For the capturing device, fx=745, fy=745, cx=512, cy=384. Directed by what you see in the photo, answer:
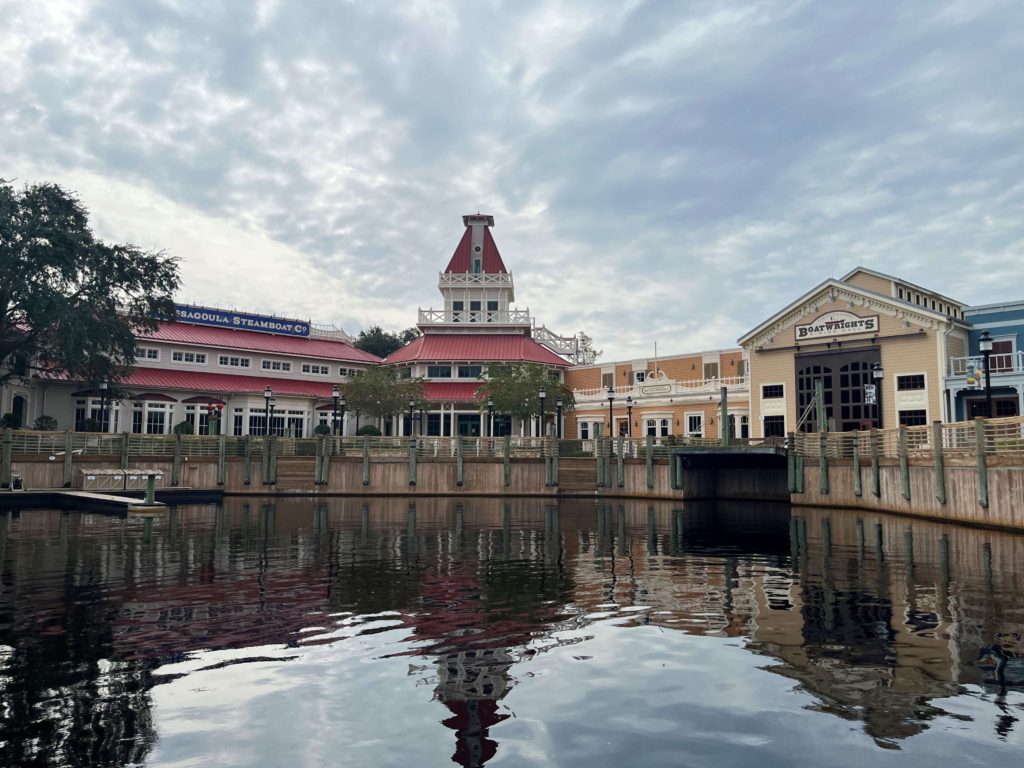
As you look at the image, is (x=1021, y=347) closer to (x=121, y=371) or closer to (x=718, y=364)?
(x=718, y=364)

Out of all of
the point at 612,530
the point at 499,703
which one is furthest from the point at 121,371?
the point at 499,703

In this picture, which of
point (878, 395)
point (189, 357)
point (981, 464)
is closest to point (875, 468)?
point (981, 464)

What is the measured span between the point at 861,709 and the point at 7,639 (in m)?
11.3

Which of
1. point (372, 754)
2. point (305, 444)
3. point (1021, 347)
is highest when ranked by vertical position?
point (1021, 347)

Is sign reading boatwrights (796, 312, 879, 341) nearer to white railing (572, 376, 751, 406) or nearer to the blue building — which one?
the blue building

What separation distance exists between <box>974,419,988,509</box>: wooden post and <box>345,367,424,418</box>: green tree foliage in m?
38.1

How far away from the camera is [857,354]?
44.2m

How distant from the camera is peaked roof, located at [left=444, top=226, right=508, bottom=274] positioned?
7038 cm

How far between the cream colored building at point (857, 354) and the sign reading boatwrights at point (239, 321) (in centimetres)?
3949

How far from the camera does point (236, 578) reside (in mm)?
16000

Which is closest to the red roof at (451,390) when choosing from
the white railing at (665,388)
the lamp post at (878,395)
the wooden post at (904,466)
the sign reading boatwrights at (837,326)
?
the white railing at (665,388)

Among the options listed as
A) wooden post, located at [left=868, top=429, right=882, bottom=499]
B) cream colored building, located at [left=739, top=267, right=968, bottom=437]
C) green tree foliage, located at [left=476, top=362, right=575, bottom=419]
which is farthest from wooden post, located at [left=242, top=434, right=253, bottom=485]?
wooden post, located at [left=868, top=429, right=882, bottom=499]

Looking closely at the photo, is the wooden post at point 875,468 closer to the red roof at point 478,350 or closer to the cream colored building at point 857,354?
the cream colored building at point 857,354

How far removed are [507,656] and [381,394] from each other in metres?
47.3
